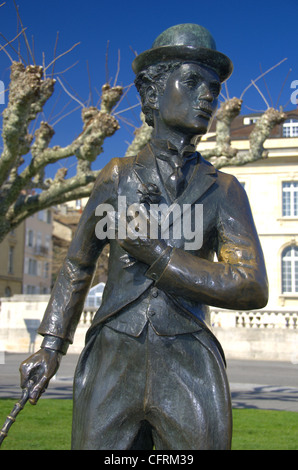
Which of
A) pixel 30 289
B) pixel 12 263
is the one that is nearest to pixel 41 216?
pixel 12 263

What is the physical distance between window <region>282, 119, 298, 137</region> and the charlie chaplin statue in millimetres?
33312

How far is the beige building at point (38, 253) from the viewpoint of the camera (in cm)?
4778

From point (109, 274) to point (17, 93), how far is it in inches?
266

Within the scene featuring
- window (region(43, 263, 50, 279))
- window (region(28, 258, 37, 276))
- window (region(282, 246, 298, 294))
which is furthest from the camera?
window (region(43, 263, 50, 279))

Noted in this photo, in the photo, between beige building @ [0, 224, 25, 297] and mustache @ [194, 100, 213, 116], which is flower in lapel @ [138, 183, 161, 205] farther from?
beige building @ [0, 224, 25, 297]

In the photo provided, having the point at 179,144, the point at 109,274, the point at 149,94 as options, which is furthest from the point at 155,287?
the point at 149,94

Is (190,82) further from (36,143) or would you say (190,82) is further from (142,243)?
(36,143)

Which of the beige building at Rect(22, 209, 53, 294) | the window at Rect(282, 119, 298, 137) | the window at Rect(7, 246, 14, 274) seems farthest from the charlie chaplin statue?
the beige building at Rect(22, 209, 53, 294)

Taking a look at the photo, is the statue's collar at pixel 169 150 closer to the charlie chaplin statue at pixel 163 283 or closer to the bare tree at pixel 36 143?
the charlie chaplin statue at pixel 163 283

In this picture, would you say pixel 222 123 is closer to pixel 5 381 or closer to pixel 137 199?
pixel 5 381

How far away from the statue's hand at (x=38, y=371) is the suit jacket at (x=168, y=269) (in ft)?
0.32

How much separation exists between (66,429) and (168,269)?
5297 mm

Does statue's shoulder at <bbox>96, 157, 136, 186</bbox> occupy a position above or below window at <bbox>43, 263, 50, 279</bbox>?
above

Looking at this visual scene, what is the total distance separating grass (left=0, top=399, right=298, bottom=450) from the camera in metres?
5.95
